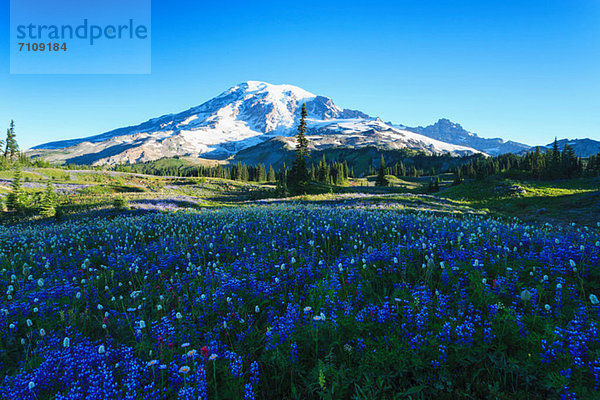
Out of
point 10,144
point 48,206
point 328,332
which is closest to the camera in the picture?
point 328,332

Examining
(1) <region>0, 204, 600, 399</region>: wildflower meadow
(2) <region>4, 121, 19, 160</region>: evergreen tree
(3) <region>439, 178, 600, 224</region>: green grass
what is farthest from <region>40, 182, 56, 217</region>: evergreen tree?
(2) <region>4, 121, 19, 160</region>: evergreen tree

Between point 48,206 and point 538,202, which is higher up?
point 538,202

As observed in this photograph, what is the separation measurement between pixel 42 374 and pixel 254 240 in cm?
573

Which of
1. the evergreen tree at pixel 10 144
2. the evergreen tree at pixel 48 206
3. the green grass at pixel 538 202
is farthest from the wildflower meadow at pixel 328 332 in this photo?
the evergreen tree at pixel 10 144

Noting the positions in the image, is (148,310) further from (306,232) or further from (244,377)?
(306,232)

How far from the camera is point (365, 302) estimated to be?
4355 millimetres

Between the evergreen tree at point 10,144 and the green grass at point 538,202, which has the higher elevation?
the evergreen tree at point 10,144

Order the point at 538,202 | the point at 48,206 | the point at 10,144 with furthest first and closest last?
1. the point at 10,144
2. the point at 538,202
3. the point at 48,206

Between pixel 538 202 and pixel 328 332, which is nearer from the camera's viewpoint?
pixel 328 332

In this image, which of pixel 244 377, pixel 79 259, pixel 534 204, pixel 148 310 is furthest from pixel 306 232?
pixel 534 204

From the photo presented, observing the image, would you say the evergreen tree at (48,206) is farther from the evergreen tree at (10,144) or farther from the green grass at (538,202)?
the evergreen tree at (10,144)

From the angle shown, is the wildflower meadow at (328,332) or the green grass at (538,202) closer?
the wildflower meadow at (328,332)

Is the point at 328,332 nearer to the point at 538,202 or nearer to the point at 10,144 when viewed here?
the point at 538,202

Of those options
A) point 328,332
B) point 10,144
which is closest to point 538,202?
point 328,332
